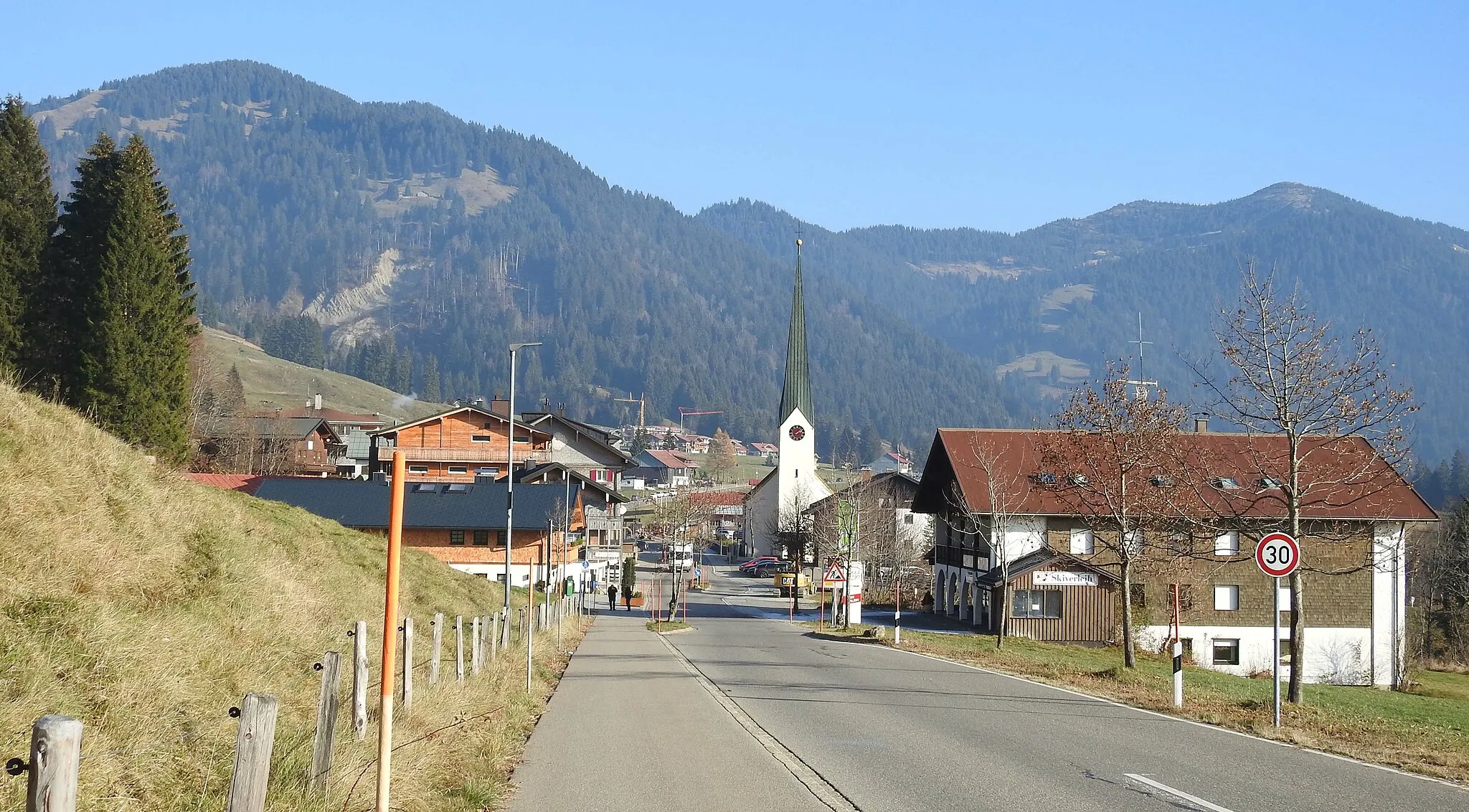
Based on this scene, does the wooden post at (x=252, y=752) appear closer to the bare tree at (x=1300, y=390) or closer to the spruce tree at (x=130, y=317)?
the bare tree at (x=1300, y=390)

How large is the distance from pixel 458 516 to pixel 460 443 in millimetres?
24443

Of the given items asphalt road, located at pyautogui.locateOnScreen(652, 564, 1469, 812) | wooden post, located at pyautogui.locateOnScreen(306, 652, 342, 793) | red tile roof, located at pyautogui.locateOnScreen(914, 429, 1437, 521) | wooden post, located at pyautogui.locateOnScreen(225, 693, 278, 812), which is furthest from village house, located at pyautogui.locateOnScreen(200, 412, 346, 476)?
wooden post, located at pyautogui.locateOnScreen(225, 693, 278, 812)

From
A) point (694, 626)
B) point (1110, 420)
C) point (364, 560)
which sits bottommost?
point (694, 626)

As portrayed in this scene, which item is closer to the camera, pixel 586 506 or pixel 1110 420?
pixel 1110 420

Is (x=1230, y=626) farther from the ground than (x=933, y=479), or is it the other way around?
(x=933, y=479)

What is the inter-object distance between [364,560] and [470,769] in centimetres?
1940

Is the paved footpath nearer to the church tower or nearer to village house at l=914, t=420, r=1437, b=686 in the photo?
village house at l=914, t=420, r=1437, b=686

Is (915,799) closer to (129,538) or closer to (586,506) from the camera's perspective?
(129,538)

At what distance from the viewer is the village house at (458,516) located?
205ft

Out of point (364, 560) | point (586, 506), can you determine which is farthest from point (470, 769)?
point (586, 506)

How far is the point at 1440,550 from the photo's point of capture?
72.8 m

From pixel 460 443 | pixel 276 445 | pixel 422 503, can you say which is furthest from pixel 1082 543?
pixel 276 445

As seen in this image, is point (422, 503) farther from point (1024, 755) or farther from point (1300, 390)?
point (1024, 755)

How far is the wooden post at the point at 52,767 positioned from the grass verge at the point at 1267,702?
12.3m
